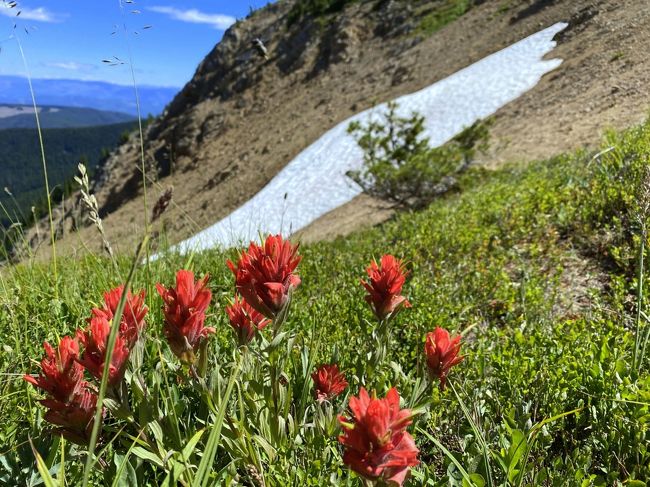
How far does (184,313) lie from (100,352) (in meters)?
0.23

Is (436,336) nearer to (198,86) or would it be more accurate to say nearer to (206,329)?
(206,329)

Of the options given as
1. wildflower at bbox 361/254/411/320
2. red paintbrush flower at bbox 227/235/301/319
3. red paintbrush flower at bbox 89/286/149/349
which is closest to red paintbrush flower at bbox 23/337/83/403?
red paintbrush flower at bbox 89/286/149/349

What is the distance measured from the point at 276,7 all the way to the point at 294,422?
48935mm

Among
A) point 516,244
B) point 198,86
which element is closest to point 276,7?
point 198,86

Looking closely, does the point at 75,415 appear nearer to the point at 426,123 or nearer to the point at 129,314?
the point at 129,314

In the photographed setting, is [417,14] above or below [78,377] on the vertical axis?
above

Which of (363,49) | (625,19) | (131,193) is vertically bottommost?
(131,193)

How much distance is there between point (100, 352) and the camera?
126 centimetres

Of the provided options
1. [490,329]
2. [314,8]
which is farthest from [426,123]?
[314,8]

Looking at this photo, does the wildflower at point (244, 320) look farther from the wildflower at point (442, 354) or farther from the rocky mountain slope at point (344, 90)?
the rocky mountain slope at point (344, 90)

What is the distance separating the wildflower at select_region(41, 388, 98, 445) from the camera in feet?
4.10

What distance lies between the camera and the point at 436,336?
1580 mm

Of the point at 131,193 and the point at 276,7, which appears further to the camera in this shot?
the point at 276,7

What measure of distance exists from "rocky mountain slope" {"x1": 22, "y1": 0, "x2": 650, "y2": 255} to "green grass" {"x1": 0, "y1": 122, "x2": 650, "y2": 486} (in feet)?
17.6
